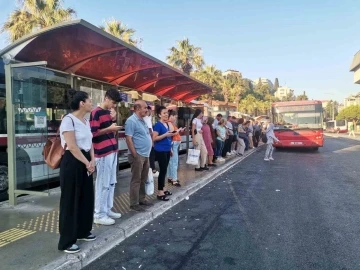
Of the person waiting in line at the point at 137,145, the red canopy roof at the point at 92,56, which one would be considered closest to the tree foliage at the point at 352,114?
the red canopy roof at the point at 92,56

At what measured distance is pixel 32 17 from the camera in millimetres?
18906

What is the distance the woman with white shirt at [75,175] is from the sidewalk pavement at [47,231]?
0.19 m

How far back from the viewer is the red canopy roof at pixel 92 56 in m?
5.15

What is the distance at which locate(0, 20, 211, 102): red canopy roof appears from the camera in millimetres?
5152

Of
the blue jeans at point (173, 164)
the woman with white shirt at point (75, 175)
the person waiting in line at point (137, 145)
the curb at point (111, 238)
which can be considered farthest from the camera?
Result: the blue jeans at point (173, 164)

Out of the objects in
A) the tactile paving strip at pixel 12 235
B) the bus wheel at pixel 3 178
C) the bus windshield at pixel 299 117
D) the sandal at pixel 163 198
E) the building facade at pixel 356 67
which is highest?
the building facade at pixel 356 67

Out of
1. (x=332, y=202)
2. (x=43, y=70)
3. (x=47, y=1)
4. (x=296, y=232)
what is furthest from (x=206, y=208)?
(x=47, y=1)

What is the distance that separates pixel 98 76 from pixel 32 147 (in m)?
3.19

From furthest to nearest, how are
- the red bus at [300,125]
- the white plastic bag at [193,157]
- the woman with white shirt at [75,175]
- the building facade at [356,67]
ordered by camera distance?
the building facade at [356,67], the red bus at [300,125], the white plastic bag at [193,157], the woman with white shirt at [75,175]

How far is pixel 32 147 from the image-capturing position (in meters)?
5.88

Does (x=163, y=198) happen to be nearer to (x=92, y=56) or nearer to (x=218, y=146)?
(x=92, y=56)

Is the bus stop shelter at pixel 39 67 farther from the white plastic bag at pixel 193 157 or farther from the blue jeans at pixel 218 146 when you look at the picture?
the blue jeans at pixel 218 146

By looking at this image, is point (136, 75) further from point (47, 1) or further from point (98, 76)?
point (47, 1)

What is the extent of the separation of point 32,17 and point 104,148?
18.3 meters
